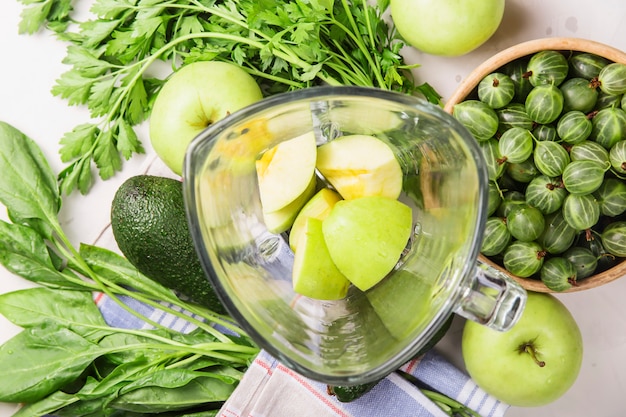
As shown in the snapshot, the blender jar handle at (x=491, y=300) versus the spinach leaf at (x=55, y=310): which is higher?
the blender jar handle at (x=491, y=300)

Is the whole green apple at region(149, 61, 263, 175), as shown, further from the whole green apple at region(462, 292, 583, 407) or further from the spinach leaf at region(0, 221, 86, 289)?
the whole green apple at region(462, 292, 583, 407)

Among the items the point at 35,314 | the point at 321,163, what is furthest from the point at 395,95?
the point at 35,314

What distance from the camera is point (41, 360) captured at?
34.2 inches

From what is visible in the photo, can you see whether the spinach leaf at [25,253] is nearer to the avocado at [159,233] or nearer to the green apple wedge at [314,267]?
the avocado at [159,233]

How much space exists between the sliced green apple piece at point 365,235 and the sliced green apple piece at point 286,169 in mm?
42

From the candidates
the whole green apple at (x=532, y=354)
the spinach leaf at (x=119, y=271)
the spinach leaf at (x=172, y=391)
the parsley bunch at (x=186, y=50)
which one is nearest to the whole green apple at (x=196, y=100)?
the parsley bunch at (x=186, y=50)

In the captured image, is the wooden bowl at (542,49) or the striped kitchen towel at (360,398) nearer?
the wooden bowl at (542,49)

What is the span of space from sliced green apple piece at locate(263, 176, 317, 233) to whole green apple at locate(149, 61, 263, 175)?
21 cm

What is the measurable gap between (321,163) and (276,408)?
1.15ft

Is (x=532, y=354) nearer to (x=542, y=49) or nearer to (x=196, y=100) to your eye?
(x=542, y=49)

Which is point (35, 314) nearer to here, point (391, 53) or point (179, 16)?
point (179, 16)

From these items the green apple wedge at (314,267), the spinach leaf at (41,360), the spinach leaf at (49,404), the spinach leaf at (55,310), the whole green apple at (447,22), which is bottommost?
the spinach leaf at (49,404)

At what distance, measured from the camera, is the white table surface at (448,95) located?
860 mm

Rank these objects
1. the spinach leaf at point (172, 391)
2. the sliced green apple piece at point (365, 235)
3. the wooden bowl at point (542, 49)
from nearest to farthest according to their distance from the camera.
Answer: the sliced green apple piece at point (365, 235) → the wooden bowl at point (542, 49) → the spinach leaf at point (172, 391)
